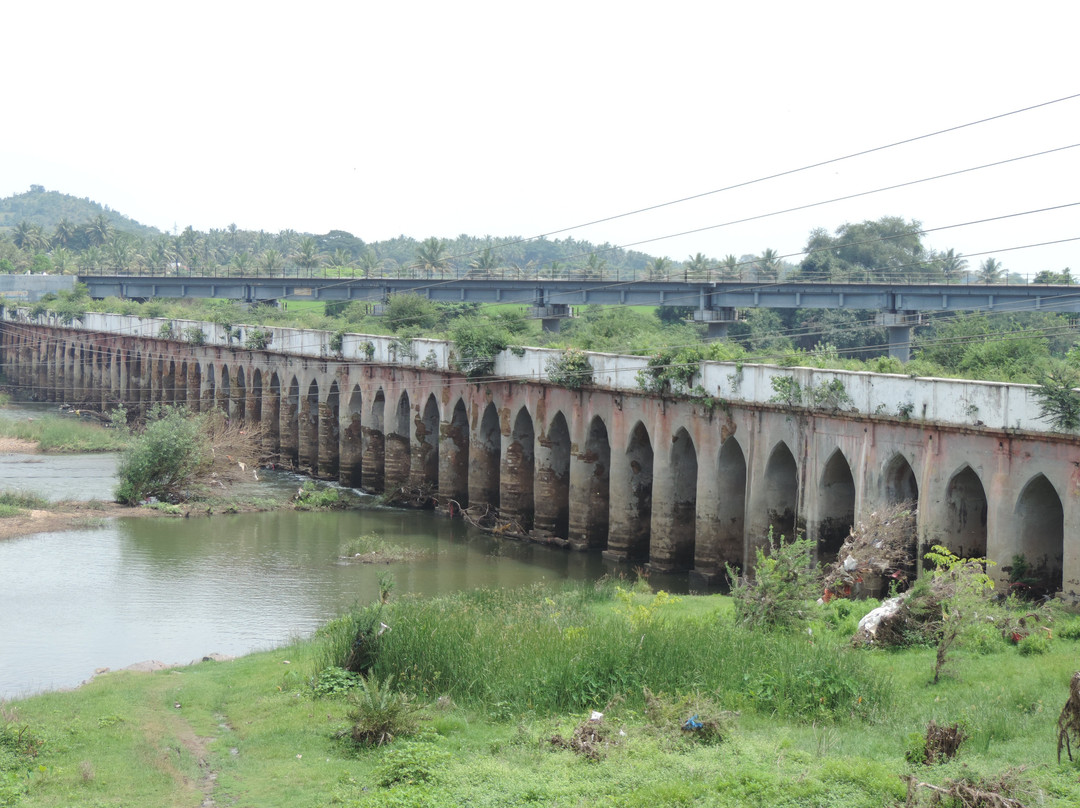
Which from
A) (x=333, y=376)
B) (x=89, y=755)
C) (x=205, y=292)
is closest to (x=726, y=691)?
(x=89, y=755)

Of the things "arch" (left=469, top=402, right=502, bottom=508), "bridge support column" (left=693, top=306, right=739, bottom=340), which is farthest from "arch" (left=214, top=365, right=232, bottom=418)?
"bridge support column" (left=693, top=306, right=739, bottom=340)

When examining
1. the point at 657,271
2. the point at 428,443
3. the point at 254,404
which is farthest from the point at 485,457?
the point at 657,271

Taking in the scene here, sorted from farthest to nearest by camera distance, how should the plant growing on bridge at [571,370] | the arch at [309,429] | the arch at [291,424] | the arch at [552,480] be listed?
the arch at [291,424]
the arch at [309,429]
the arch at [552,480]
the plant growing on bridge at [571,370]

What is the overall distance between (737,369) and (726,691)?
57.8 feet

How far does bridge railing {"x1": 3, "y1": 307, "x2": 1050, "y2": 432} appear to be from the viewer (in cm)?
2903

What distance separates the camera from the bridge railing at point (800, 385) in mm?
29031

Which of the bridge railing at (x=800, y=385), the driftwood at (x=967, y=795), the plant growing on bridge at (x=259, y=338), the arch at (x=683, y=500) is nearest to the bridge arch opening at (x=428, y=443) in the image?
the bridge railing at (x=800, y=385)

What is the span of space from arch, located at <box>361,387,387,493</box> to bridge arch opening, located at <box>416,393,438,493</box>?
Answer: 3121mm

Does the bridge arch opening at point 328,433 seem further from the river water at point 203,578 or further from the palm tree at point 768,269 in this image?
the palm tree at point 768,269

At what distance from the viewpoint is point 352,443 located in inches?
2336

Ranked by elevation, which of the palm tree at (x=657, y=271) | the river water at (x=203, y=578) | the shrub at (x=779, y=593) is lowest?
the river water at (x=203, y=578)

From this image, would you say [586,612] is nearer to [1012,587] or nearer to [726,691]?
[726,691]

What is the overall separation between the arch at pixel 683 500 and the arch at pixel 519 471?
8.76 m

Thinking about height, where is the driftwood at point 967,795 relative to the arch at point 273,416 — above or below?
below
